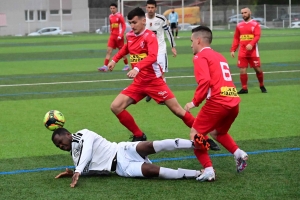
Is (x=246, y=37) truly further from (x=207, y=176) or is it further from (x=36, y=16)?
(x=36, y=16)

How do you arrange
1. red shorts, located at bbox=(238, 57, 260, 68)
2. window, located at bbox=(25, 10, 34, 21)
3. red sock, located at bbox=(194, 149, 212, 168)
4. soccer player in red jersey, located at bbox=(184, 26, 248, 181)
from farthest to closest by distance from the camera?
window, located at bbox=(25, 10, 34, 21) < red shorts, located at bbox=(238, 57, 260, 68) < red sock, located at bbox=(194, 149, 212, 168) < soccer player in red jersey, located at bbox=(184, 26, 248, 181)

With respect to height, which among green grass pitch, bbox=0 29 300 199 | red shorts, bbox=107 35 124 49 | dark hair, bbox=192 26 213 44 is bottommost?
green grass pitch, bbox=0 29 300 199

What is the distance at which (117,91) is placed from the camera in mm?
15977

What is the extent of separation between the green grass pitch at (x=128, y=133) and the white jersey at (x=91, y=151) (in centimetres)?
18

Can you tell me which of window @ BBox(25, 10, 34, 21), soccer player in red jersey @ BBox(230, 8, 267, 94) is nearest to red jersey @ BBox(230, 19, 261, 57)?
soccer player in red jersey @ BBox(230, 8, 267, 94)

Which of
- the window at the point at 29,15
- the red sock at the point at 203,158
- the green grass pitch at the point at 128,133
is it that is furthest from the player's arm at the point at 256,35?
the window at the point at 29,15

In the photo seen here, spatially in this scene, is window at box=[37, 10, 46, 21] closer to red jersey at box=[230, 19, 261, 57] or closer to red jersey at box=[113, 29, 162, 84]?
red jersey at box=[230, 19, 261, 57]

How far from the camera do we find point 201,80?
703 cm

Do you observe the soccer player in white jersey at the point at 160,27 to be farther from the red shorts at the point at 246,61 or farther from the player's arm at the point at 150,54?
the player's arm at the point at 150,54

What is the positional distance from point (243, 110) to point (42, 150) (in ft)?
16.0

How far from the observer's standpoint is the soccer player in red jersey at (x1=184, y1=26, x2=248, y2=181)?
23.3 ft

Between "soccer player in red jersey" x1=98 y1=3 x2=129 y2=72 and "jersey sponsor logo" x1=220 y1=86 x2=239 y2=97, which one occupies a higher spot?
"soccer player in red jersey" x1=98 y1=3 x2=129 y2=72

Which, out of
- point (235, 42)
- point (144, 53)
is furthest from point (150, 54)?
point (235, 42)

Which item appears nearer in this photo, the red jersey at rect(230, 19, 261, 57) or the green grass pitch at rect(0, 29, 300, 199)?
the green grass pitch at rect(0, 29, 300, 199)
